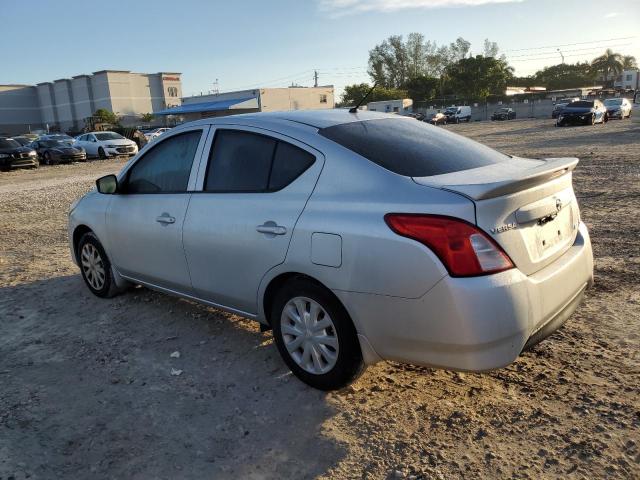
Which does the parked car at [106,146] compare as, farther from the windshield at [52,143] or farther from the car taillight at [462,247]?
the car taillight at [462,247]

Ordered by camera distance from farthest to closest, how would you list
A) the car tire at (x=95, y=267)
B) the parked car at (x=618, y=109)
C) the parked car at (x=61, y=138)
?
the parked car at (x=618, y=109), the parked car at (x=61, y=138), the car tire at (x=95, y=267)

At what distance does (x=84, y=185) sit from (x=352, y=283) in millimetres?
15363

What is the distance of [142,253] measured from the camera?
173 inches

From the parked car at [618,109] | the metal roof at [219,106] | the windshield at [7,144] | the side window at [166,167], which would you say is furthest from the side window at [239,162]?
the metal roof at [219,106]

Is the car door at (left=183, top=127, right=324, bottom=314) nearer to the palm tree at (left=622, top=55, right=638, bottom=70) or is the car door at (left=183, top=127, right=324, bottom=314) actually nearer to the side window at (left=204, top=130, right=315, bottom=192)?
the side window at (left=204, top=130, right=315, bottom=192)

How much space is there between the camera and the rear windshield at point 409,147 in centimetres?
308

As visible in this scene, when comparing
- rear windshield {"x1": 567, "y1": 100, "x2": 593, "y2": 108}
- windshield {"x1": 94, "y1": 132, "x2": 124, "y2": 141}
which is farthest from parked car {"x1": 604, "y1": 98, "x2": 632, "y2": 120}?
windshield {"x1": 94, "y1": 132, "x2": 124, "y2": 141}

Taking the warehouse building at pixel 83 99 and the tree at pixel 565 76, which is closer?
the warehouse building at pixel 83 99

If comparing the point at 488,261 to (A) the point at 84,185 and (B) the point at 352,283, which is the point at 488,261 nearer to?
(B) the point at 352,283

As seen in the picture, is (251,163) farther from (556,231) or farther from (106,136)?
(106,136)

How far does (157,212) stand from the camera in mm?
4188

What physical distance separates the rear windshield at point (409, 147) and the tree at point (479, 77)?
280 ft

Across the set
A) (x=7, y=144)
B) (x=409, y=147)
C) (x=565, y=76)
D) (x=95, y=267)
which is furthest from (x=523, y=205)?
(x=565, y=76)

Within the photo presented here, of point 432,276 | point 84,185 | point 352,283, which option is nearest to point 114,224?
point 352,283
